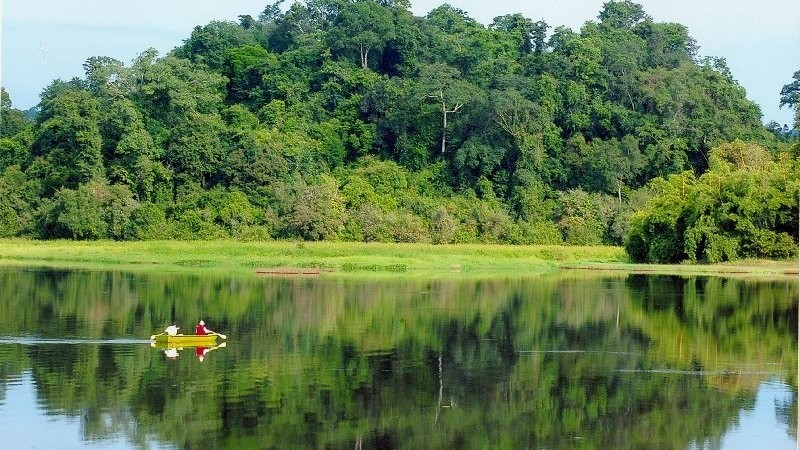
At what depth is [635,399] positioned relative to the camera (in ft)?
61.4

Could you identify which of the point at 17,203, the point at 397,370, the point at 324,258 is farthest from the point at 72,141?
the point at 397,370

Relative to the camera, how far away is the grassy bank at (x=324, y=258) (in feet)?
155

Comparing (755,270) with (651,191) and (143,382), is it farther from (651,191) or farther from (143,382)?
(143,382)

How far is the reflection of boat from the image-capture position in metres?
23.3

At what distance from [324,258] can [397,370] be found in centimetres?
2852

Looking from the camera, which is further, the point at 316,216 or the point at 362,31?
A: the point at 362,31

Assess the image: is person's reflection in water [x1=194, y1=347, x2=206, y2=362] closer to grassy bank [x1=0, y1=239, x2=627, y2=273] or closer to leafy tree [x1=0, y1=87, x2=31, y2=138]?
grassy bank [x1=0, y1=239, x2=627, y2=273]

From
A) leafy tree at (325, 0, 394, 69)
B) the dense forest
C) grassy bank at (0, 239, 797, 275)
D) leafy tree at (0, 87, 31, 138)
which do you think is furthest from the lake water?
leafy tree at (325, 0, 394, 69)

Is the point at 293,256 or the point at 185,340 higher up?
the point at 293,256

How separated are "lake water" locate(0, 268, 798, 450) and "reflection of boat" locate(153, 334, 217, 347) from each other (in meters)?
0.20

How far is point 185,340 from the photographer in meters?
23.3

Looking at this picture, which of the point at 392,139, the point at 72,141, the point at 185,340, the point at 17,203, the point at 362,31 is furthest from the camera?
the point at 362,31

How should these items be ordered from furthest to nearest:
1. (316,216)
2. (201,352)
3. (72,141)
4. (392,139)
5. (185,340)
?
(392,139), (72,141), (316,216), (185,340), (201,352)

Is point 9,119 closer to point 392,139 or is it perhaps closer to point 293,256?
point 392,139
